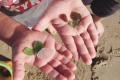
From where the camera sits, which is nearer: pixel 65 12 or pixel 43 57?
pixel 43 57

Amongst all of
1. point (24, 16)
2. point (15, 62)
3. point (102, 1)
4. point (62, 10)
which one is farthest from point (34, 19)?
point (15, 62)

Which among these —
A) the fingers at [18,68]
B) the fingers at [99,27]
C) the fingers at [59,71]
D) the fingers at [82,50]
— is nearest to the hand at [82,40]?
the fingers at [82,50]

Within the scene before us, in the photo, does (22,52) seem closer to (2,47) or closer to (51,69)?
(51,69)

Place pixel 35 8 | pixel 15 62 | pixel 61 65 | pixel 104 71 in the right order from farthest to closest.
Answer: pixel 104 71, pixel 35 8, pixel 61 65, pixel 15 62

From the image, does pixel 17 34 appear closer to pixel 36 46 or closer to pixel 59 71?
pixel 36 46

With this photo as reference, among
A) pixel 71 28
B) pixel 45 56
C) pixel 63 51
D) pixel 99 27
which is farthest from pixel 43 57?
pixel 99 27

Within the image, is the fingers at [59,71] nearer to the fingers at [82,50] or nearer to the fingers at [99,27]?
the fingers at [82,50]

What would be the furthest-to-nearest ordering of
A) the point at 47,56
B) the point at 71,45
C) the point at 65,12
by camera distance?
1. the point at 65,12
2. the point at 71,45
3. the point at 47,56
